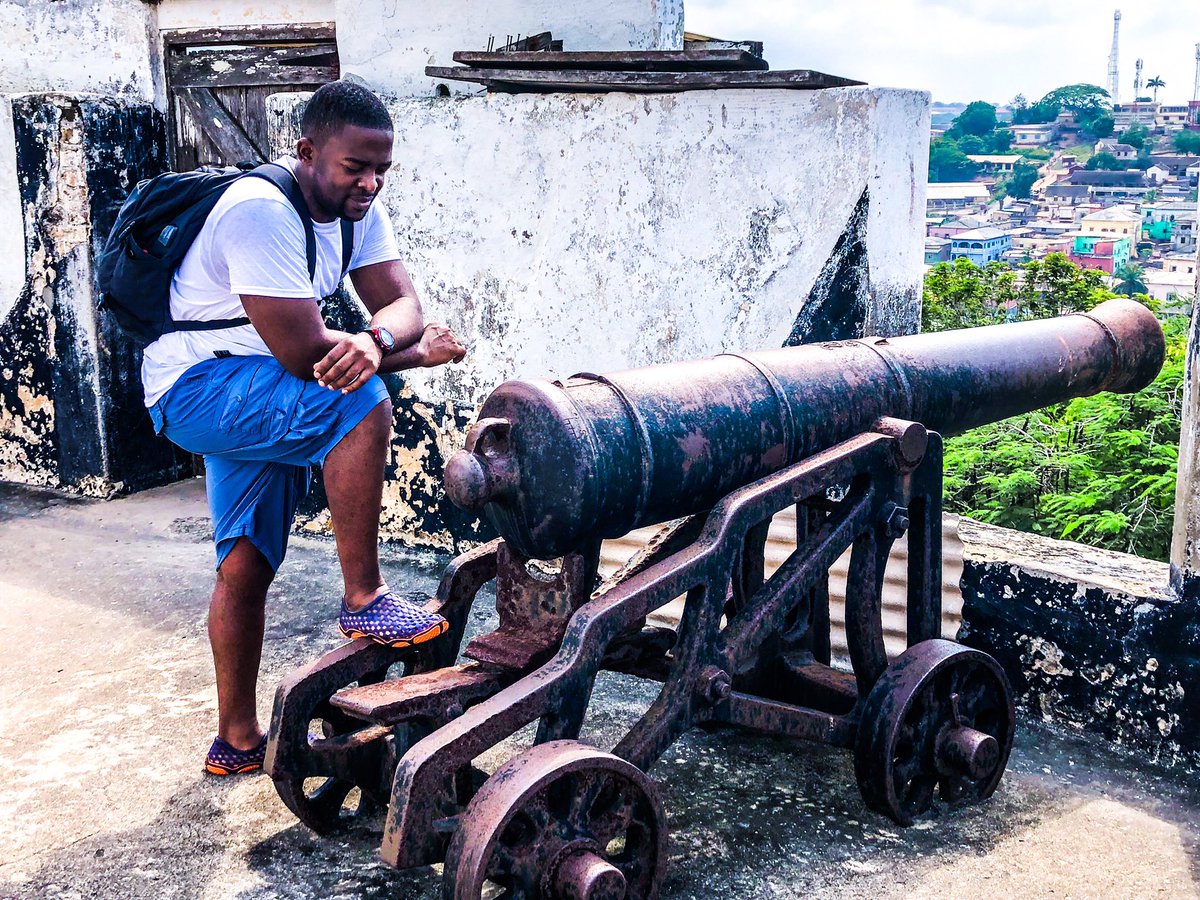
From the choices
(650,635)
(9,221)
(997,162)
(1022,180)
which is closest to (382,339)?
(650,635)

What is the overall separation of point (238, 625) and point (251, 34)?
354 centimetres

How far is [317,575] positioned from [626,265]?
1.65 meters

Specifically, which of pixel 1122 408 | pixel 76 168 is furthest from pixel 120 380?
pixel 1122 408

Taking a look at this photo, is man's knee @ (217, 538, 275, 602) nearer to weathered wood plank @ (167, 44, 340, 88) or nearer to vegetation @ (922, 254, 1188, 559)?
vegetation @ (922, 254, 1188, 559)

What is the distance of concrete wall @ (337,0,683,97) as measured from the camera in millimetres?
4922

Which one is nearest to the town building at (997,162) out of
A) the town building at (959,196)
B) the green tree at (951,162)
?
the green tree at (951,162)

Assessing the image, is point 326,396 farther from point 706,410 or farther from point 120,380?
point 120,380

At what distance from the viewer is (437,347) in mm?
3109

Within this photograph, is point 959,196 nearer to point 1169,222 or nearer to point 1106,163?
point 1106,163

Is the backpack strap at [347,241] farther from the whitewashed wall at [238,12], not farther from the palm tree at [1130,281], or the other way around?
the palm tree at [1130,281]

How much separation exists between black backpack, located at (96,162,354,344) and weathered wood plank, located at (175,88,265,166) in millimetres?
3040

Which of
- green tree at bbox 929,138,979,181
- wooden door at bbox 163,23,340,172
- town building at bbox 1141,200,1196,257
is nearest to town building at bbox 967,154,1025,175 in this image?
green tree at bbox 929,138,979,181

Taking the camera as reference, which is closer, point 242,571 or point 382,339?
point 382,339

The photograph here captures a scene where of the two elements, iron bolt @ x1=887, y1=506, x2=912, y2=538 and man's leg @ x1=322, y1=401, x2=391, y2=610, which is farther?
iron bolt @ x1=887, y1=506, x2=912, y2=538
